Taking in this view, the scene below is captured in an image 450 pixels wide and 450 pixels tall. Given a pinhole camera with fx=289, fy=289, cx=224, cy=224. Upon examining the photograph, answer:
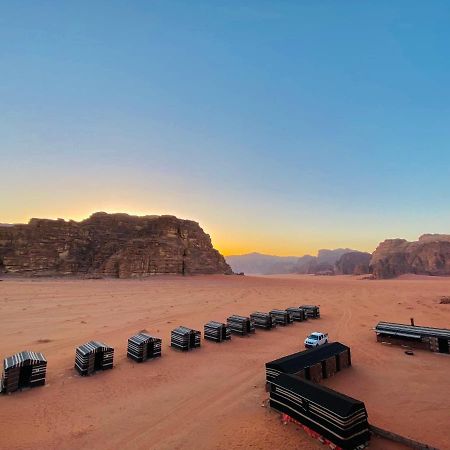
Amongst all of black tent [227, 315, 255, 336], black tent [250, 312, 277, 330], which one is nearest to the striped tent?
black tent [227, 315, 255, 336]

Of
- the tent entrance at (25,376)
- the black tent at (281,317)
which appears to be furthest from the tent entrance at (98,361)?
the black tent at (281,317)

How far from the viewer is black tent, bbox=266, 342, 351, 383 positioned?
1191 cm

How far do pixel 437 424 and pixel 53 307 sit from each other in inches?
1181

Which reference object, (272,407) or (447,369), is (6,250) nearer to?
(272,407)

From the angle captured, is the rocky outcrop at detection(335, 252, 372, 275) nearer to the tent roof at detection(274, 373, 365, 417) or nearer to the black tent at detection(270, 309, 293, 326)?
the black tent at detection(270, 309, 293, 326)


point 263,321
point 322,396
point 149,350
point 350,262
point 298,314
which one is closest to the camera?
point 322,396

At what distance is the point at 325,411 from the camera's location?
8562 mm

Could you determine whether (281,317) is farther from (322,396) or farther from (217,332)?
(322,396)

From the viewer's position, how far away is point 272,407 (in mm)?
10453

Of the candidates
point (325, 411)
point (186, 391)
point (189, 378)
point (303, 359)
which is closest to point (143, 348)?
point (189, 378)

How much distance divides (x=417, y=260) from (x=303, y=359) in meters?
110

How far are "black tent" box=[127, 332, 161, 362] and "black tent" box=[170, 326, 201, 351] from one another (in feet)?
5.19

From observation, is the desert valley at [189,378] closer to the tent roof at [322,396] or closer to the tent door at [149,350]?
the tent door at [149,350]

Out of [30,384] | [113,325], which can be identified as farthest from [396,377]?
[113,325]
